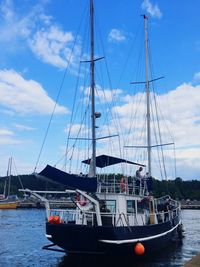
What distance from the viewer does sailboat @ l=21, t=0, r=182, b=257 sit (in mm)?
21453

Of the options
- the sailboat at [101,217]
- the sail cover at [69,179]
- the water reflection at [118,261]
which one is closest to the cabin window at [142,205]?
the sailboat at [101,217]

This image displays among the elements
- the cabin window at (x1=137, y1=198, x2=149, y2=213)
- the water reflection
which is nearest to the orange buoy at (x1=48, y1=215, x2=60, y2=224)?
the water reflection

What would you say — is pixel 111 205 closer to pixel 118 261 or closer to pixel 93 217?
pixel 93 217

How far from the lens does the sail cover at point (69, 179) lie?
21156mm

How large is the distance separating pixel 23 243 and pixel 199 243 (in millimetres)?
15501

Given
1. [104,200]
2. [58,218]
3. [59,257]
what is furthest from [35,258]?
[104,200]

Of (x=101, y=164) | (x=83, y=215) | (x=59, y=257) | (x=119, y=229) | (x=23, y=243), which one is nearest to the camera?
(x=119, y=229)

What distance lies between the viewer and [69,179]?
70.4 feet

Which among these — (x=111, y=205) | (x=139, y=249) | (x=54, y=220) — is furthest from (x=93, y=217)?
(x=139, y=249)

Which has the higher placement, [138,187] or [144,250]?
[138,187]

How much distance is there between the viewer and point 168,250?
28.7 meters

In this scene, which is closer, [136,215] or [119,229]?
[119,229]

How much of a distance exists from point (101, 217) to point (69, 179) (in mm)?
3159

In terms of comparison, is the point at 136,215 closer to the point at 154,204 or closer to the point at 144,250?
the point at 144,250
